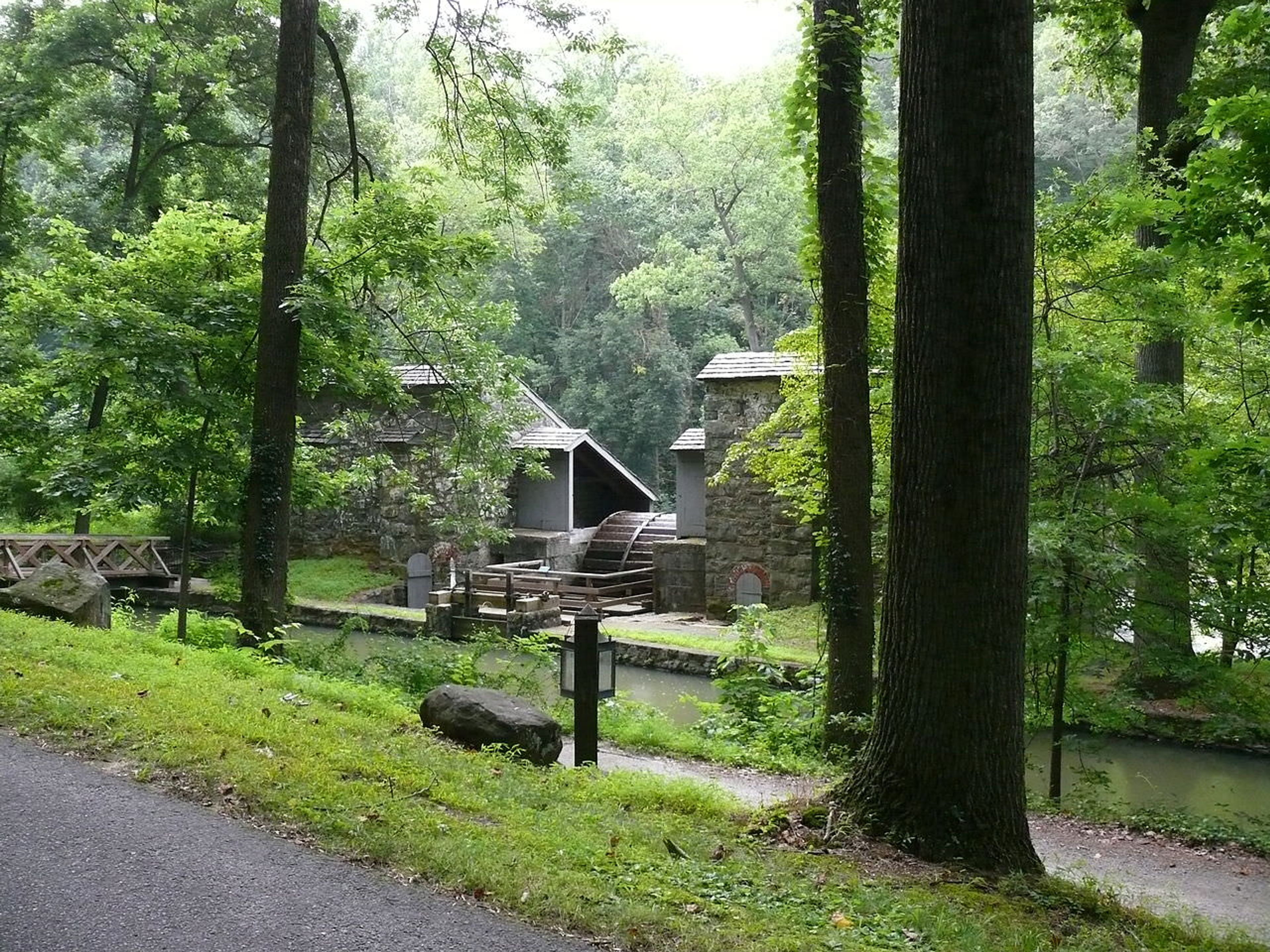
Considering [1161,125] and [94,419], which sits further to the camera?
[94,419]

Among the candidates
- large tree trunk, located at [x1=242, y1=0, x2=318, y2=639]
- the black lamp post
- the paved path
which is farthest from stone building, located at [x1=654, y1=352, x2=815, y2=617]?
the paved path

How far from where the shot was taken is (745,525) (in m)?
18.3

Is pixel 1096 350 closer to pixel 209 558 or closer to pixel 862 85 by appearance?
pixel 862 85

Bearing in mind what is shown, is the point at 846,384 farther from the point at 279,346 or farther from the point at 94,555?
the point at 94,555

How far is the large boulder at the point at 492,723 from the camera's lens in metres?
6.14

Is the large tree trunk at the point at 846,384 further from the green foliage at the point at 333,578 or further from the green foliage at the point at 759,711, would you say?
the green foliage at the point at 333,578

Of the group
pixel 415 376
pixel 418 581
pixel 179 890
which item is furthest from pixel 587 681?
pixel 418 581

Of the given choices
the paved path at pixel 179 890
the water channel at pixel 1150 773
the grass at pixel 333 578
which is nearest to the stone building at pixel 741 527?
the water channel at pixel 1150 773

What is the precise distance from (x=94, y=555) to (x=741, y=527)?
11244mm

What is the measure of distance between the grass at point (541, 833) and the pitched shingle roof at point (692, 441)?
14311 millimetres

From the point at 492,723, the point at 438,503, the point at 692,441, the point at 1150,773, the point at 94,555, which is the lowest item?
the point at 1150,773

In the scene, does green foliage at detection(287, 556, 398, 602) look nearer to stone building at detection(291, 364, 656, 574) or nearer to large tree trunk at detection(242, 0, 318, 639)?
stone building at detection(291, 364, 656, 574)

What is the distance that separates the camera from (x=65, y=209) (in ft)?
71.2

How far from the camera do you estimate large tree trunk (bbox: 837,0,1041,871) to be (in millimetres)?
4539
